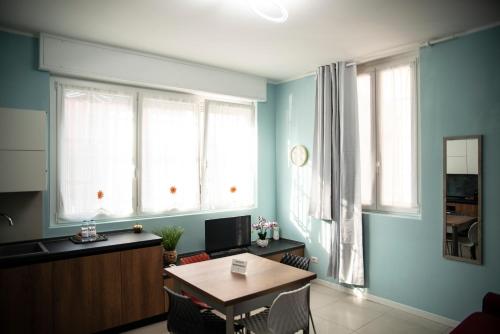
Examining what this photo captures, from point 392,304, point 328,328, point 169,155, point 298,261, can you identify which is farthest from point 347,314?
point 169,155

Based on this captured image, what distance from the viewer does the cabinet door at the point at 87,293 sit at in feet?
9.54

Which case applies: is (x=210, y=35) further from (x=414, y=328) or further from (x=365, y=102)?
(x=414, y=328)

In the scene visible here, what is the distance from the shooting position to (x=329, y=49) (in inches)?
147

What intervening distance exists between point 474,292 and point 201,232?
303 cm

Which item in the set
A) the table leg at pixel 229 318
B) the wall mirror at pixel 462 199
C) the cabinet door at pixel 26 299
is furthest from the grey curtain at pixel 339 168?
the cabinet door at pixel 26 299

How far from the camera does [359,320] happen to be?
3.51 meters

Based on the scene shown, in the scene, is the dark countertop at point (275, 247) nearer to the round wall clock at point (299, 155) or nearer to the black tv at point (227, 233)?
the black tv at point (227, 233)

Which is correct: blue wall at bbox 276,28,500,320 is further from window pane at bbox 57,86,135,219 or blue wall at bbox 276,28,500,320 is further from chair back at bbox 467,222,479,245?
window pane at bbox 57,86,135,219

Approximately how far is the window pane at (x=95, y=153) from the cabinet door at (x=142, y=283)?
721mm

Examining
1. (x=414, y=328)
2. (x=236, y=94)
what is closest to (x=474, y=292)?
(x=414, y=328)

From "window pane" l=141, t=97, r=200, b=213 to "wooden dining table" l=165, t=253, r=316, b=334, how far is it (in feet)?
4.53

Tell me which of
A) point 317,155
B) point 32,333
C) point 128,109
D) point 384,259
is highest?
point 128,109

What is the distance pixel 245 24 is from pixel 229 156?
6.87 feet

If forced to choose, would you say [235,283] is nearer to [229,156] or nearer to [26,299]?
[26,299]
